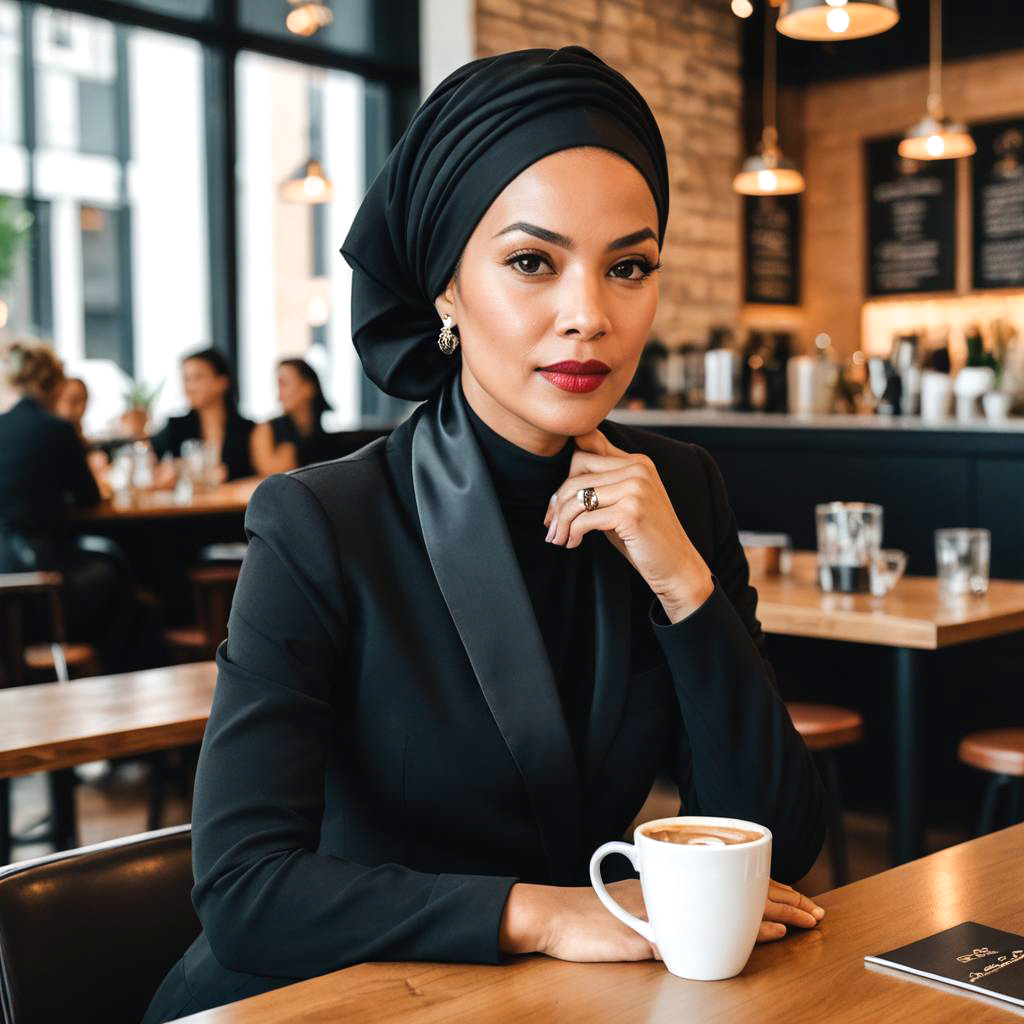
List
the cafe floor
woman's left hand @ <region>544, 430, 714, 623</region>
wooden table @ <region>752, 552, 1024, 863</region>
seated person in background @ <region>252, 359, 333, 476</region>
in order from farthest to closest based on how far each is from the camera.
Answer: seated person in background @ <region>252, 359, 333, 476</region>
the cafe floor
wooden table @ <region>752, 552, 1024, 863</region>
woman's left hand @ <region>544, 430, 714, 623</region>

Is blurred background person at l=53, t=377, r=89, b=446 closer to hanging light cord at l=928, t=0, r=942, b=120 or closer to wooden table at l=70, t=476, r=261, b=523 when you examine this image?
wooden table at l=70, t=476, r=261, b=523

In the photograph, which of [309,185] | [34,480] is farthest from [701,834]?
[309,185]

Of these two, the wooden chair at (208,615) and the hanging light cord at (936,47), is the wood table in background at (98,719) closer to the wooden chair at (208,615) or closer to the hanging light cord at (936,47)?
the wooden chair at (208,615)

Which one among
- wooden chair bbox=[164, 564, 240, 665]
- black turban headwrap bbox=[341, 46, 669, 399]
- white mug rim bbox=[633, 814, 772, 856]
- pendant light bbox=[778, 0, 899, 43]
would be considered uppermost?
pendant light bbox=[778, 0, 899, 43]

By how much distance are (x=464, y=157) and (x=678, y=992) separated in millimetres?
742

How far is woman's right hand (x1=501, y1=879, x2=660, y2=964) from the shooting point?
40.0 inches

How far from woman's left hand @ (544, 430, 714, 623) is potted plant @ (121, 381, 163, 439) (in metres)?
5.40

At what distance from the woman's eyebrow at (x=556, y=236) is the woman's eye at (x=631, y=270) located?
0.08 feet

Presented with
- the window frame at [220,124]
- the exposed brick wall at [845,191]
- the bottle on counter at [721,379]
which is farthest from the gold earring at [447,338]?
the exposed brick wall at [845,191]

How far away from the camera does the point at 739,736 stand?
1332mm

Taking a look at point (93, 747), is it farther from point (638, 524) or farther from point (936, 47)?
point (936, 47)

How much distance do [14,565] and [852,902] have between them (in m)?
4.17

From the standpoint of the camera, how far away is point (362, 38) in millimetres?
7574

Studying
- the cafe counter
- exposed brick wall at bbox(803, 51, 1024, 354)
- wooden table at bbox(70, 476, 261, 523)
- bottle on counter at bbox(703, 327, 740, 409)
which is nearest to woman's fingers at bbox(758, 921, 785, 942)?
the cafe counter
